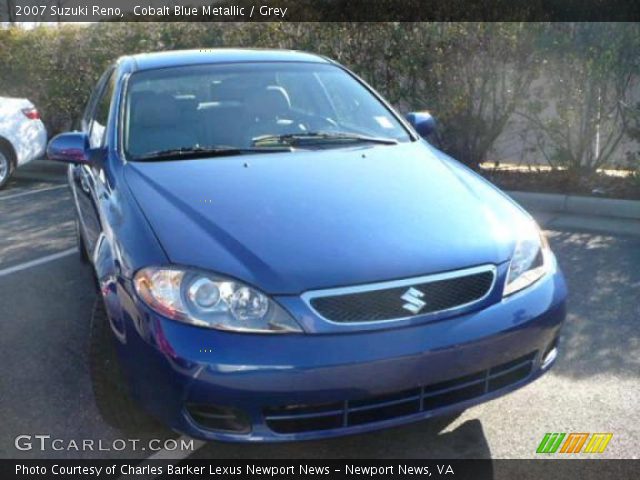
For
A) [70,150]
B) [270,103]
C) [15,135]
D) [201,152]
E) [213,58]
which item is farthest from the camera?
[15,135]

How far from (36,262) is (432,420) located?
3798 mm

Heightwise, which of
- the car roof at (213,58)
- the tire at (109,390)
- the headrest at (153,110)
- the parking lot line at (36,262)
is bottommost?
the parking lot line at (36,262)

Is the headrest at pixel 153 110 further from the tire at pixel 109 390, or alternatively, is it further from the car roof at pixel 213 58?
the tire at pixel 109 390

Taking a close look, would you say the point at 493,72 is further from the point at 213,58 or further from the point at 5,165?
the point at 5,165

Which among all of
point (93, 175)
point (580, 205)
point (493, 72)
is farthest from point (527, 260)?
point (493, 72)

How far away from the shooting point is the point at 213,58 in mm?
4543

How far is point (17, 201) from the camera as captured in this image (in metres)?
8.32

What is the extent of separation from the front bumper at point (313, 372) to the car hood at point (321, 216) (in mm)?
231

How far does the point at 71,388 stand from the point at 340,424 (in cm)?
166

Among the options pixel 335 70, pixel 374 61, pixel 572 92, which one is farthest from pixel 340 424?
pixel 374 61

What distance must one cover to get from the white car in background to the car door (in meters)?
4.01

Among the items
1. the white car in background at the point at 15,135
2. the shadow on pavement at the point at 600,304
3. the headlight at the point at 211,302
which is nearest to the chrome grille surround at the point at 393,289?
the headlight at the point at 211,302

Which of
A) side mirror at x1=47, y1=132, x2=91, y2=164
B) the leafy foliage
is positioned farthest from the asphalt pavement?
the leafy foliage

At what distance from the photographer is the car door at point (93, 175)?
3.80 meters
